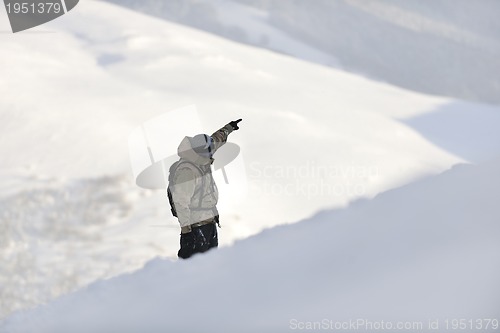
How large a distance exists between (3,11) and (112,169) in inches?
419

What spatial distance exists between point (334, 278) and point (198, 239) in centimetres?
200

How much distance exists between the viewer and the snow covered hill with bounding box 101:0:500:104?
2459 cm

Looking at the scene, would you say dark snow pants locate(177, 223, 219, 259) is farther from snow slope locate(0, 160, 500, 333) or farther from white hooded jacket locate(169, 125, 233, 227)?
snow slope locate(0, 160, 500, 333)

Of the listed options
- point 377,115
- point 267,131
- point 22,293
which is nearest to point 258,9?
point 377,115

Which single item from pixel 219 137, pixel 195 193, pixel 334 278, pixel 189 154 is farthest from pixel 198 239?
pixel 334 278

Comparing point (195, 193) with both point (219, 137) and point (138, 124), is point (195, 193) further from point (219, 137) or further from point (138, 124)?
point (138, 124)

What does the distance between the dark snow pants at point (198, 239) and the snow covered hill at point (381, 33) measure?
746 inches

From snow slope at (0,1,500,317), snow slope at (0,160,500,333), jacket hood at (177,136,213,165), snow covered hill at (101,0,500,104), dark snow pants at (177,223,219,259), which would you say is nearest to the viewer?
snow slope at (0,160,500,333)

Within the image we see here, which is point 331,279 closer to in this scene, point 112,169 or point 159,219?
point 159,219

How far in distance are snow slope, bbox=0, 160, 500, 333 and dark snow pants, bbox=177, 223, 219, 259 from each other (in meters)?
1.10

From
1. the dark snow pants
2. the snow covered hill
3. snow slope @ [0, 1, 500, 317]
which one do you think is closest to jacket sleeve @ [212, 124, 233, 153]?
the dark snow pants

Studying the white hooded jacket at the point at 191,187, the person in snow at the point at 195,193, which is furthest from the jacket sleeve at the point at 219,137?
the white hooded jacket at the point at 191,187

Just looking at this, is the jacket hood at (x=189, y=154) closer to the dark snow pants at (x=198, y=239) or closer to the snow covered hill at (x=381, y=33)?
the dark snow pants at (x=198, y=239)

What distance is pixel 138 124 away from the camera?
12.5 metres
